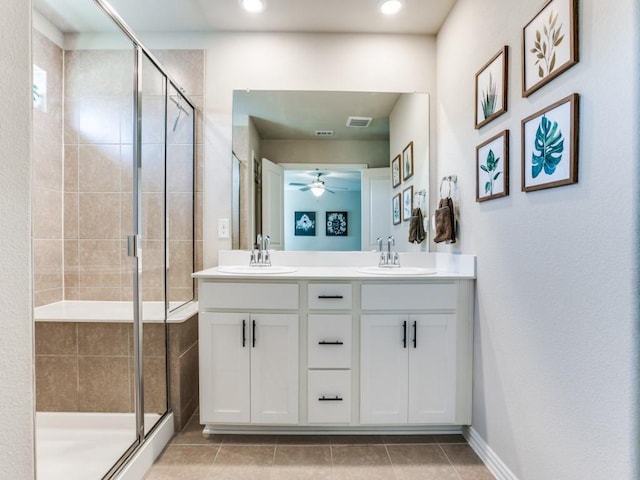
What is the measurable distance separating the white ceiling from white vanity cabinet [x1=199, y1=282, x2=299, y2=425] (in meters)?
1.58

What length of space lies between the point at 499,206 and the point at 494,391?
0.82 meters

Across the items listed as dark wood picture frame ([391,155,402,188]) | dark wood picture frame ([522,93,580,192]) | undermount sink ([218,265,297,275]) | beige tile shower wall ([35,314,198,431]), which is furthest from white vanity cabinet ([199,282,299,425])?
dark wood picture frame ([522,93,580,192])

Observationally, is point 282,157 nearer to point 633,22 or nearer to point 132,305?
point 132,305

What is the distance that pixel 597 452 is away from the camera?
99 cm

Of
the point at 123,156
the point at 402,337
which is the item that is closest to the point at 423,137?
the point at 402,337

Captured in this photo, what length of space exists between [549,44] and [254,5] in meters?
1.55

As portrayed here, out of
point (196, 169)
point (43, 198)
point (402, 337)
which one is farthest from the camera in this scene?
point (196, 169)

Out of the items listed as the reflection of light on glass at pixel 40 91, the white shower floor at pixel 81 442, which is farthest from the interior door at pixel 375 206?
the reflection of light on glass at pixel 40 91

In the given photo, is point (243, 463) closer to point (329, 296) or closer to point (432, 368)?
point (329, 296)

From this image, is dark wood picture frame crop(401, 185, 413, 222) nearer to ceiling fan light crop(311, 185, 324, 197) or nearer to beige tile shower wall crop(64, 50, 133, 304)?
ceiling fan light crop(311, 185, 324, 197)

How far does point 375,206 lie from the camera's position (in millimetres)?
2191

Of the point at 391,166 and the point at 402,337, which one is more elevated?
the point at 391,166

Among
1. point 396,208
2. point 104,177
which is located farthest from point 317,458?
point 104,177

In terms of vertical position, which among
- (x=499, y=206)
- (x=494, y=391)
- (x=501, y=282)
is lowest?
(x=494, y=391)
